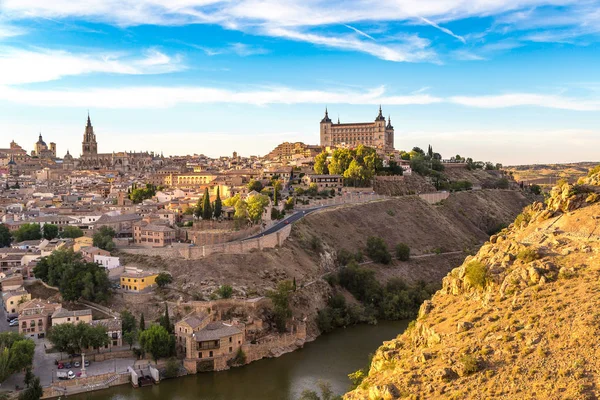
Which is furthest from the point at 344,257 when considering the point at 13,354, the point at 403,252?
the point at 13,354

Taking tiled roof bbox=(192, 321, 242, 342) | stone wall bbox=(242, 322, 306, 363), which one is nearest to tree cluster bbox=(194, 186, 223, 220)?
stone wall bbox=(242, 322, 306, 363)

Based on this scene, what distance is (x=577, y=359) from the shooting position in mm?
12875

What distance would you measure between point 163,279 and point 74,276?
5.54 metres

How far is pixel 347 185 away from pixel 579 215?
167ft

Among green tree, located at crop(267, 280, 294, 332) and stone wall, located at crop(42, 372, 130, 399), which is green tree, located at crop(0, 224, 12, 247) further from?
green tree, located at crop(267, 280, 294, 332)

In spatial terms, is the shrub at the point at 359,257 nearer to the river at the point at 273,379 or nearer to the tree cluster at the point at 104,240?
the river at the point at 273,379

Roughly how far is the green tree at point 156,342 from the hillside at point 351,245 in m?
5.55

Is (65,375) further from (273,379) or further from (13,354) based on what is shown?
(273,379)

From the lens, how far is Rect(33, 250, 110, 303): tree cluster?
3700 centimetres

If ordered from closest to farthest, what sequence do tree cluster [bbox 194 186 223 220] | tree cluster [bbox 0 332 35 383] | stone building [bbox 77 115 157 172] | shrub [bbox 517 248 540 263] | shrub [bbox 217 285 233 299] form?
shrub [bbox 517 248 540 263] < tree cluster [bbox 0 332 35 383] < shrub [bbox 217 285 233 299] < tree cluster [bbox 194 186 223 220] < stone building [bbox 77 115 157 172]

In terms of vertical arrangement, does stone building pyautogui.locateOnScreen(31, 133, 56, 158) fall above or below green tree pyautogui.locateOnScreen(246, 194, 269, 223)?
above

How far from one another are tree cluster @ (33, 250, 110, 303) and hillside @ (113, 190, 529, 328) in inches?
56.3

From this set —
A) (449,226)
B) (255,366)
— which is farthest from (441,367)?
(449,226)

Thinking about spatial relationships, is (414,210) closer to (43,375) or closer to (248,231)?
(248,231)
